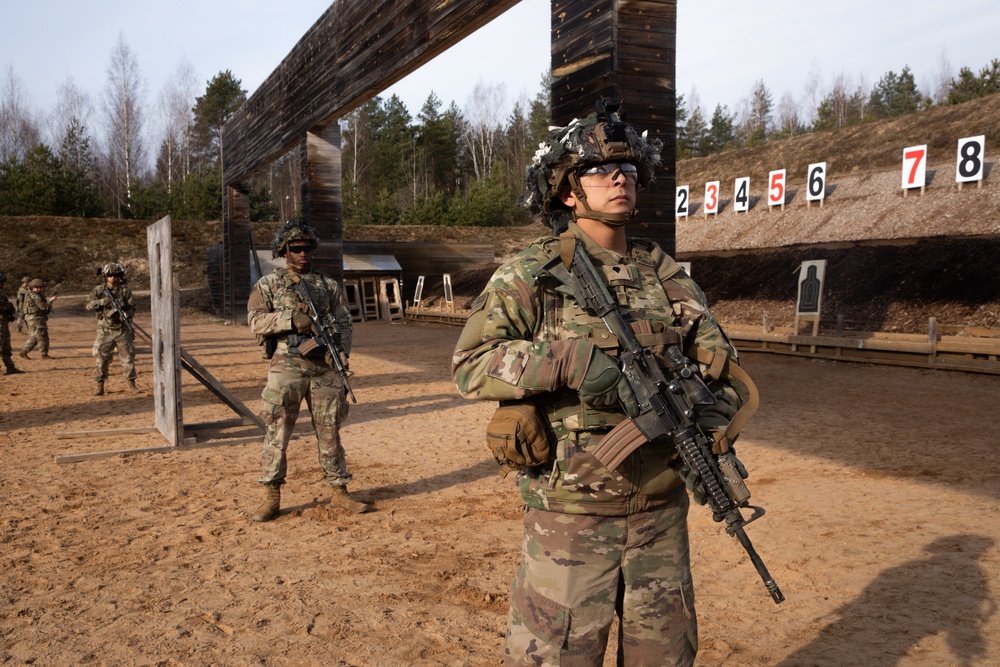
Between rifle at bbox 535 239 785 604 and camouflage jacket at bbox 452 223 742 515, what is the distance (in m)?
0.05

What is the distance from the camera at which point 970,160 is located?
26.7 meters

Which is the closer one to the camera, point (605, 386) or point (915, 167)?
point (605, 386)

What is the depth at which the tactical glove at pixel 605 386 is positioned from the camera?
7.25 feet

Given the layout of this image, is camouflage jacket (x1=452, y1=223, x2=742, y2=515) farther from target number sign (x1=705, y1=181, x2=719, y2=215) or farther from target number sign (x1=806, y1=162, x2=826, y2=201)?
target number sign (x1=705, y1=181, x2=719, y2=215)

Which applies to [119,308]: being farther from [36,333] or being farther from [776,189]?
[776,189]

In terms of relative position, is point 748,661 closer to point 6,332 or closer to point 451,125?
point 6,332

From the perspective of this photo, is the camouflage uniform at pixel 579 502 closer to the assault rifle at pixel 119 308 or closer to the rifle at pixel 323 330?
the rifle at pixel 323 330

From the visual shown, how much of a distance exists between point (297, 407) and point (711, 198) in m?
35.5

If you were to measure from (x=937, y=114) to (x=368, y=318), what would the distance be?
92.8 feet

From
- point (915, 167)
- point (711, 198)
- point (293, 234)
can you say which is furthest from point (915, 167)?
point (293, 234)

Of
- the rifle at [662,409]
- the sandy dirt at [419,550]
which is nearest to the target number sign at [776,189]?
the sandy dirt at [419,550]

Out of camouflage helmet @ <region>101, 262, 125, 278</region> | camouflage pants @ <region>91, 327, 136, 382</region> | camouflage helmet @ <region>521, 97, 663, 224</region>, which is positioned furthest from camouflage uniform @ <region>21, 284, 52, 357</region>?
camouflage helmet @ <region>521, 97, 663, 224</region>

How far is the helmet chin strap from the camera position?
2.48 meters

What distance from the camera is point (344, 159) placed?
57.2 meters
